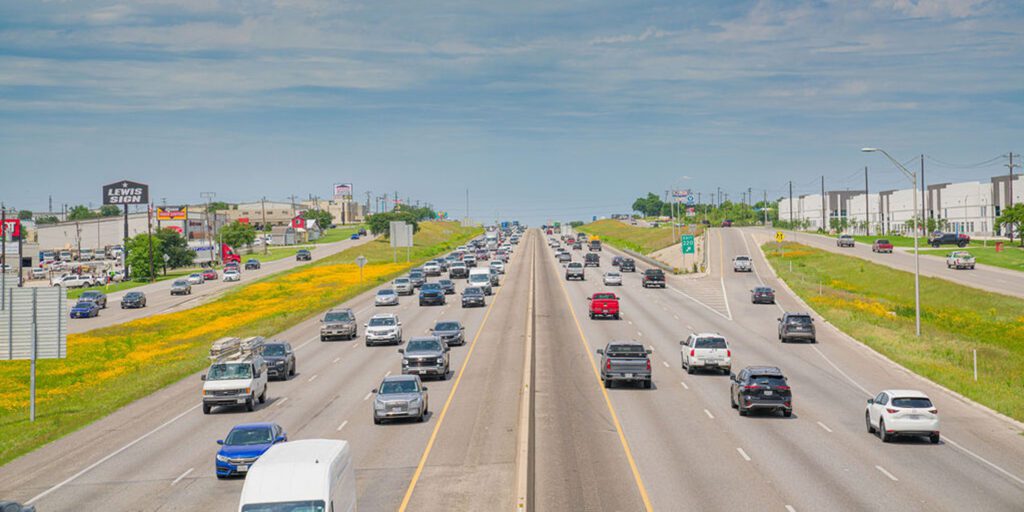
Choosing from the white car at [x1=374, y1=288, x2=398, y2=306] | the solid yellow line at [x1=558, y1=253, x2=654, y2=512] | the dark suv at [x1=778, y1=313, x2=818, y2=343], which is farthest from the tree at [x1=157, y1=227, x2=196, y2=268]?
the dark suv at [x1=778, y1=313, x2=818, y2=343]

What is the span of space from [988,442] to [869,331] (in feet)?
99.4

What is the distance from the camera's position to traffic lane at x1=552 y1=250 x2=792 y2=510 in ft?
69.5

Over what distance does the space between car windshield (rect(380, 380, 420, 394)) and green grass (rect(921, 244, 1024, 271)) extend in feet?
276

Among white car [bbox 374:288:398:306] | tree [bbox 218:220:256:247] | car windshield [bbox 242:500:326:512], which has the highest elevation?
tree [bbox 218:220:256:247]

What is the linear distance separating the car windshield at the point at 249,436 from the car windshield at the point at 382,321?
1175 inches

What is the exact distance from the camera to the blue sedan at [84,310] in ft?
273

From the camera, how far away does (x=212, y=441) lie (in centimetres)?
3002

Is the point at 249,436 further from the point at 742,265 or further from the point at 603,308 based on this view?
the point at 742,265

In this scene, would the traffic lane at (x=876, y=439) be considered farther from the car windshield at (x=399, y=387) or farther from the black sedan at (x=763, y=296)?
the black sedan at (x=763, y=296)

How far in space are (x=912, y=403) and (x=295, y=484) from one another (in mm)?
19771

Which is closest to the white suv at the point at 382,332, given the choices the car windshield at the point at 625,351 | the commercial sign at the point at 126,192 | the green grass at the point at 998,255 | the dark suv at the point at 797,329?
the car windshield at the point at 625,351

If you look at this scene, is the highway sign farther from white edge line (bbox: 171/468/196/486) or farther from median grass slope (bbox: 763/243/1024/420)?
white edge line (bbox: 171/468/196/486)

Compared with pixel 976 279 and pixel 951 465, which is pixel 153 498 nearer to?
pixel 951 465

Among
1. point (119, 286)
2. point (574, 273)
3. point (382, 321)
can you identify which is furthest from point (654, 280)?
point (119, 286)
